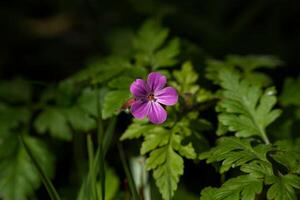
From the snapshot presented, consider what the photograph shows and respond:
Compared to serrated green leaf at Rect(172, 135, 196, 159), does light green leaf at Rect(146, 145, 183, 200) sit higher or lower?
lower

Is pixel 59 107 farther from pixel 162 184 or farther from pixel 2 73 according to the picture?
pixel 2 73

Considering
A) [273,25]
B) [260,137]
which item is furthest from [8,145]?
[273,25]

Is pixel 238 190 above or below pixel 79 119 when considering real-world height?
below

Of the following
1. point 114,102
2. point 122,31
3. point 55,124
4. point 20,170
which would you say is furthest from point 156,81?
point 122,31

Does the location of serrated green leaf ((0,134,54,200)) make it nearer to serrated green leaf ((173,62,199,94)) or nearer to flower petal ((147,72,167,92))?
serrated green leaf ((173,62,199,94))

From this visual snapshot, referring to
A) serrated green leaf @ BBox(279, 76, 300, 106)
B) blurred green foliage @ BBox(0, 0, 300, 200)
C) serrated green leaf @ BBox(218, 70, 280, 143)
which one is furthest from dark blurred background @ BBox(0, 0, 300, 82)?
serrated green leaf @ BBox(218, 70, 280, 143)

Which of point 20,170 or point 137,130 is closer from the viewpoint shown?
point 137,130

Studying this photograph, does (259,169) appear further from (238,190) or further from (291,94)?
(291,94)
